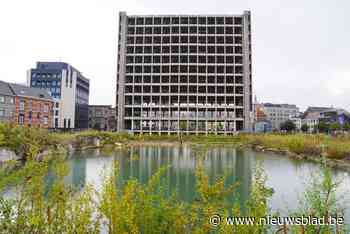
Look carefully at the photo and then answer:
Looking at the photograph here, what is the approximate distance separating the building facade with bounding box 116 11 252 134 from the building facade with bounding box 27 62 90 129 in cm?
2595

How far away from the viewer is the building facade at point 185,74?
61.8 meters

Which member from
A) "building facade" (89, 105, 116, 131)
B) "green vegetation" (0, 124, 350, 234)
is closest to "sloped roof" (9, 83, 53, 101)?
"building facade" (89, 105, 116, 131)

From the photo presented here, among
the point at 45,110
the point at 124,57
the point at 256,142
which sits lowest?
the point at 256,142

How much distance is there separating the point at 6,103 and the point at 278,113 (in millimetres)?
133390

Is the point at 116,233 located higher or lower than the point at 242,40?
lower

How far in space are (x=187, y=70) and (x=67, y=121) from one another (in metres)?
42.5

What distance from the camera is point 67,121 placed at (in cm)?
8075

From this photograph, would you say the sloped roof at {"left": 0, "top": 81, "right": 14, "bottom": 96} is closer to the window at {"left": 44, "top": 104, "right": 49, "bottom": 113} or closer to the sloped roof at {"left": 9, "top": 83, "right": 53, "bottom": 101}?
the sloped roof at {"left": 9, "top": 83, "right": 53, "bottom": 101}

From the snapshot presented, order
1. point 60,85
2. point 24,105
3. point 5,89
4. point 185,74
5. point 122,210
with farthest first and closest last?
1. point 60,85
2. point 185,74
3. point 24,105
4. point 5,89
5. point 122,210

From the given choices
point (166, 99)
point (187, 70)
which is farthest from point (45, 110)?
point (187, 70)

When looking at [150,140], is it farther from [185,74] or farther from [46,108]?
[46,108]

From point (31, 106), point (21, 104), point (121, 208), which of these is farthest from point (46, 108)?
point (121, 208)

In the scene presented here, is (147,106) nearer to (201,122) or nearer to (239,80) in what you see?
(201,122)

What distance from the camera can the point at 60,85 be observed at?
80.2 metres
